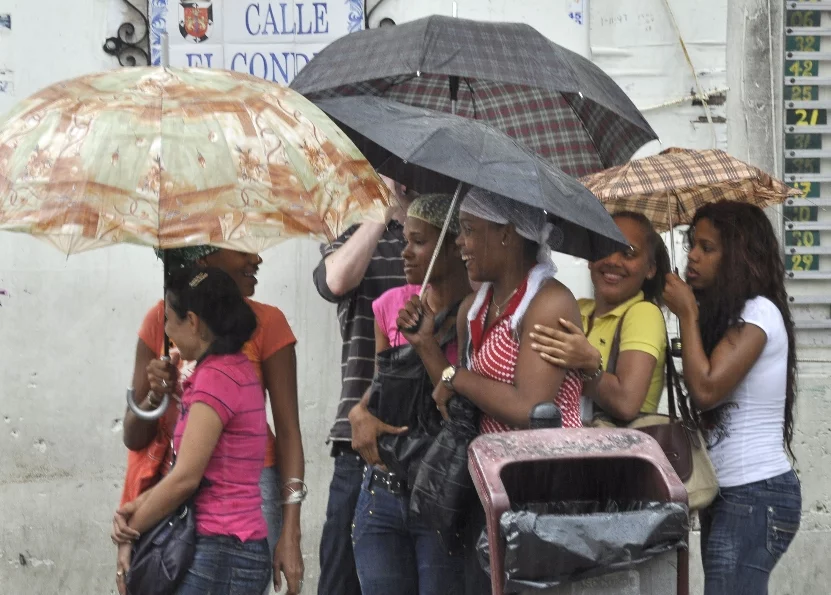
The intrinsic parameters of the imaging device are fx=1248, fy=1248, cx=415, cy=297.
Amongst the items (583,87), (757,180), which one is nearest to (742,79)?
(757,180)

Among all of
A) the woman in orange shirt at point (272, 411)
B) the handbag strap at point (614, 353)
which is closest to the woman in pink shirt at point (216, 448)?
the woman in orange shirt at point (272, 411)

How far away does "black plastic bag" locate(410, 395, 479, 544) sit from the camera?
11.2 feet

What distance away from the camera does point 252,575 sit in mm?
3596

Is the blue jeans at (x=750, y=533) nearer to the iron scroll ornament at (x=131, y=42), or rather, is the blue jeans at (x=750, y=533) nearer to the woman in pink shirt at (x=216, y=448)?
the woman in pink shirt at (x=216, y=448)

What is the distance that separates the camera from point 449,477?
341cm

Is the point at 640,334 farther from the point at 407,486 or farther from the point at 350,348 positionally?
the point at 350,348

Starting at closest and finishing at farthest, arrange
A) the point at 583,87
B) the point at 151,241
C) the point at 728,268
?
the point at 151,241, the point at 583,87, the point at 728,268

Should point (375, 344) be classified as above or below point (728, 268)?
below

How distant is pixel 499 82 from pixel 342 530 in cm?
162

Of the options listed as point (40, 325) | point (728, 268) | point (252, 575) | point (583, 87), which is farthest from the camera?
point (40, 325)

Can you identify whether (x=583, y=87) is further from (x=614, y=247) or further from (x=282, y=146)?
(x=282, y=146)

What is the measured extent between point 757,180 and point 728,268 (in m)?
0.36

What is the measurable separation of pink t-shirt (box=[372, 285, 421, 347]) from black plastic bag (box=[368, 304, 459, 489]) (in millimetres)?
284

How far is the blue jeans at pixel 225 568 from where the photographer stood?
351 centimetres
